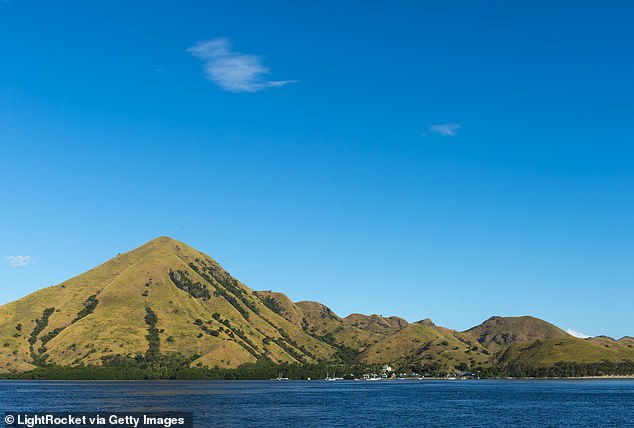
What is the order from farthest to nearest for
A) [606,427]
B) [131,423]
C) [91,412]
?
[91,412] → [606,427] → [131,423]

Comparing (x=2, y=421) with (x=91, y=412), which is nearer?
(x=2, y=421)

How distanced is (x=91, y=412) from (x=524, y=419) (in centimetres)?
12011

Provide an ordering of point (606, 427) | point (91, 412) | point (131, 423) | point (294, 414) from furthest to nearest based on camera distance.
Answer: point (294, 414) → point (91, 412) → point (606, 427) → point (131, 423)

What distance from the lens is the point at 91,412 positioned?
183m

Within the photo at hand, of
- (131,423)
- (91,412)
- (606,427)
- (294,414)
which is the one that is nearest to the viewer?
(131,423)

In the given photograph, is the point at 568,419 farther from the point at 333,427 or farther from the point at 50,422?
the point at 50,422

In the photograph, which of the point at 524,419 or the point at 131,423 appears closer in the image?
the point at 131,423

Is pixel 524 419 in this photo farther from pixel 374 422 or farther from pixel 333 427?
pixel 333 427

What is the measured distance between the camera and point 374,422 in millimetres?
176000

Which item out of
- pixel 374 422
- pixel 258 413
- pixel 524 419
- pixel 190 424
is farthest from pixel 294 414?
pixel 524 419

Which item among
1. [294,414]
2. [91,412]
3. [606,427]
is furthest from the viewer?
[294,414]

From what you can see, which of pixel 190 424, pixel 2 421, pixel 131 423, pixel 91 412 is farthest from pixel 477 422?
pixel 2 421

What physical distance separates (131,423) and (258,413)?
5268 centimetres

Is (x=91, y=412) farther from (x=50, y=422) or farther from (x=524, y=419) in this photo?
(x=524, y=419)
